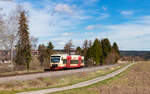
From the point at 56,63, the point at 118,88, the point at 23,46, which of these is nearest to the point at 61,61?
the point at 56,63

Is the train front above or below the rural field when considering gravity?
above

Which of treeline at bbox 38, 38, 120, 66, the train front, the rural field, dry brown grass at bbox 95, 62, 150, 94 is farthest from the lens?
treeline at bbox 38, 38, 120, 66

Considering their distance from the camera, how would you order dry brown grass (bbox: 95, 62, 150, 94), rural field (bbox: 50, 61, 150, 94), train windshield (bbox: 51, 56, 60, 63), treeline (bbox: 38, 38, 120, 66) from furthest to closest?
treeline (bbox: 38, 38, 120, 66), train windshield (bbox: 51, 56, 60, 63), rural field (bbox: 50, 61, 150, 94), dry brown grass (bbox: 95, 62, 150, 94)

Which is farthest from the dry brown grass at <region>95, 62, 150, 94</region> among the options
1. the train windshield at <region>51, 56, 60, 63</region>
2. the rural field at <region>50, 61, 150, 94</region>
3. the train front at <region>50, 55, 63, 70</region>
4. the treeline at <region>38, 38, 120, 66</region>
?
the treeline at <region>38, 38, 120, 66</region>

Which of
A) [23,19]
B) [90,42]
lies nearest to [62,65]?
[23,19]

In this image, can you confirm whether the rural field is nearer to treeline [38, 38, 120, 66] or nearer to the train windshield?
the train windshield

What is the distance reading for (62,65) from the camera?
39719mm

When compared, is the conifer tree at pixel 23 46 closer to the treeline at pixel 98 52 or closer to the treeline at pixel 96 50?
the treeline at pixel 96 50

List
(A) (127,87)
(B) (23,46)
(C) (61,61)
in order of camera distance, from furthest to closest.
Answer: (B) (23,46) → (C) (61,61) → (A) (127,87)

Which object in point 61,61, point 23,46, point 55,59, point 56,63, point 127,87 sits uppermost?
point 23,46

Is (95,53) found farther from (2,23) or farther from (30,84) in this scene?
(30,84)

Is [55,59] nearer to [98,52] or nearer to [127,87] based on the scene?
[127,87]

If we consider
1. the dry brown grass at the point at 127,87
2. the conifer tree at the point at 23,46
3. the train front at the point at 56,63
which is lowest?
the dry brown grass at the point at 127,87

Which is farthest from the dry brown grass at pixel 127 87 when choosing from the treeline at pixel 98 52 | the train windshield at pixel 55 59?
the treeline at pixel 98 52
